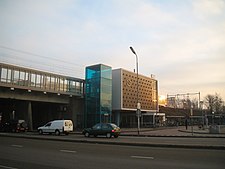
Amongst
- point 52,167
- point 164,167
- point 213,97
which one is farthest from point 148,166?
point 213,97

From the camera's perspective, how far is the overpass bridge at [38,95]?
4384 cm

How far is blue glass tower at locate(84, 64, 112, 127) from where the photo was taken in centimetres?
5291

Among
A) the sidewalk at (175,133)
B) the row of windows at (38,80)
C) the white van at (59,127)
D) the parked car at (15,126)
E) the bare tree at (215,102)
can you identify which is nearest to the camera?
the sidewalk at (175,133)

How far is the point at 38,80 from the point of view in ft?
157

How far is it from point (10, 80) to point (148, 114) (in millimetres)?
44250

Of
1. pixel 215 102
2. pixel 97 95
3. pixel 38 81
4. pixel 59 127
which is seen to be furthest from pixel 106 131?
pixel 215 102

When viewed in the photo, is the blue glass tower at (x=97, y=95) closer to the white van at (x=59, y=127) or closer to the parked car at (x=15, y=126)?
the parked car at (x=15, y=126)

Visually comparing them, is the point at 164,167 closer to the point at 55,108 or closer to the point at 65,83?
the point at 65,83

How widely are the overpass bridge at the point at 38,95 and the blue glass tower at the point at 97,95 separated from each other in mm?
2990

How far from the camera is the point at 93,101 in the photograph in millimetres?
53750

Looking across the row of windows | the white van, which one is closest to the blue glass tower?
the row of windows

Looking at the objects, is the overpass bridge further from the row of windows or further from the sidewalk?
the sidewalk

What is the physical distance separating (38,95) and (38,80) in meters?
3.10

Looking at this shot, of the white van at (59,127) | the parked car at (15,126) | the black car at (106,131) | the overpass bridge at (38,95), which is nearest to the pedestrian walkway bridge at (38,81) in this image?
the overpass bridge at (38,95)
